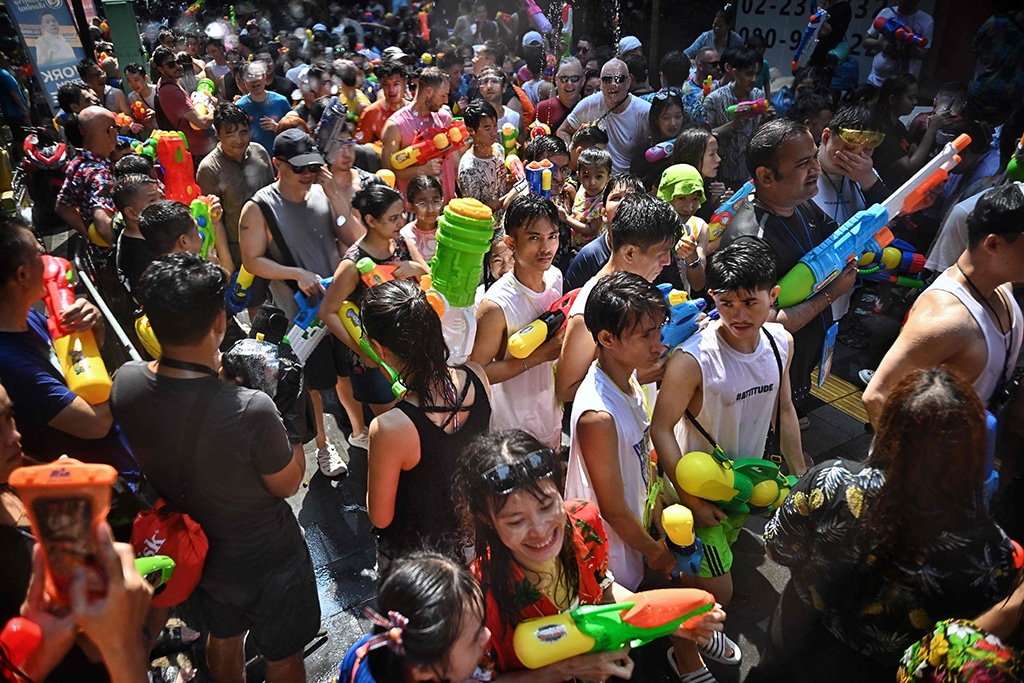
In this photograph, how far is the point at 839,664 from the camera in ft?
7.47

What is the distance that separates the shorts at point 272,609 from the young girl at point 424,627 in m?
0.90

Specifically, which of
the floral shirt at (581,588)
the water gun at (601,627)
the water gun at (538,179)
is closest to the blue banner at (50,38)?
the water gun at (538,179)

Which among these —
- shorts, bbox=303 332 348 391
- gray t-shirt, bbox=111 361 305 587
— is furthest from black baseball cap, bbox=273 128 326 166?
gray t-shirt, bbox=111 361 305 587

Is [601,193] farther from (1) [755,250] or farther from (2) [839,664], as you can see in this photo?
(2) [839,664]

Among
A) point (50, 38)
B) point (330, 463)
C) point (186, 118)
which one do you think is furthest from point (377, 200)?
point (50, 38)

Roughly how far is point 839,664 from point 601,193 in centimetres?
364

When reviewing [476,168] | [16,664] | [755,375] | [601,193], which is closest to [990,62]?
[601,193]

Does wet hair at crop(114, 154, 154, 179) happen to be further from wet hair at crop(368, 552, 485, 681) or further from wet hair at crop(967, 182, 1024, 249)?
wet hair at crop(967, 182, 1024, 249)

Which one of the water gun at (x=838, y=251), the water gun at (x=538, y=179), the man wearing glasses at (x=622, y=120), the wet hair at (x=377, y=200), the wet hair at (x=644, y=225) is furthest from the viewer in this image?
the man wearing glasses at (x=622, y=120)

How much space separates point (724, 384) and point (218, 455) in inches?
78.2

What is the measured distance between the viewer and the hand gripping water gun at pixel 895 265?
156 inches

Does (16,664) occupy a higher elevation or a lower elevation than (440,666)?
higher

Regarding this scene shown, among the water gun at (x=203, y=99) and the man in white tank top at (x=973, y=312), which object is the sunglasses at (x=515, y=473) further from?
the water gun at (x=203, y=99)

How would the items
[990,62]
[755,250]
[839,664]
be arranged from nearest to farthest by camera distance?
[839,664] < [755,250] < [990,62]
